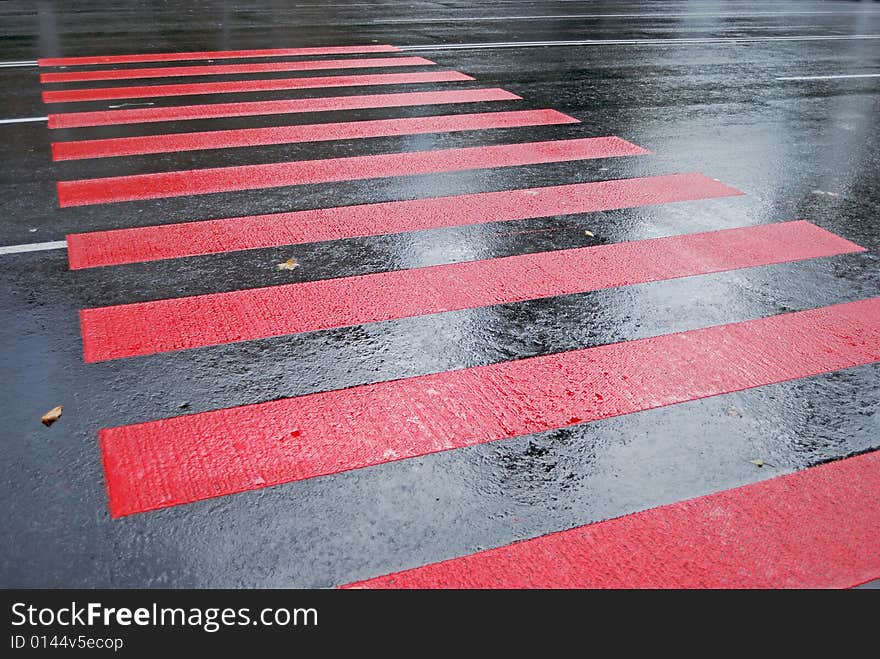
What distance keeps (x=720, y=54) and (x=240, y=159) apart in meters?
8.18

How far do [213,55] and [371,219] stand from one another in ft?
22.6

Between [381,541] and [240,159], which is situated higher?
[240,159]

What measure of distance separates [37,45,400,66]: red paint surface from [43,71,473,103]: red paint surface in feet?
5.87

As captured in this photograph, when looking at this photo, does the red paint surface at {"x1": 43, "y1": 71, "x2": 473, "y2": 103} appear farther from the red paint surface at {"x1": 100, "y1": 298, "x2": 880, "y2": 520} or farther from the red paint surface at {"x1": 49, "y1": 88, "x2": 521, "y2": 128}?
the red paint surface at {"x1": 100, "y1": 298, "x2": 880, "y2": 520}

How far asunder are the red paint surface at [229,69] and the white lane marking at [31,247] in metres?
5.28

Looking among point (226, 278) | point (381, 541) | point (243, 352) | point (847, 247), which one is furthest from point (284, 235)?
point (847, 247)

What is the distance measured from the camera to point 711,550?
271cm

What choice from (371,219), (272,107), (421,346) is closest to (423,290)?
(421,346)

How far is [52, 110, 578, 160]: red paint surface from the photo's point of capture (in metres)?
6.88

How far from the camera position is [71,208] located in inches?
219

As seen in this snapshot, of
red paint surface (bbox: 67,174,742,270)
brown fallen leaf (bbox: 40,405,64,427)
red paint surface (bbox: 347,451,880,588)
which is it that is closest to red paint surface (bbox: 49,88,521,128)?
red paint surface (bbox: 67,174,742,270)

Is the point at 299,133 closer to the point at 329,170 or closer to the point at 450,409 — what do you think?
the point at 329,170

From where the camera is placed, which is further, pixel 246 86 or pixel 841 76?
pixel 841 76
